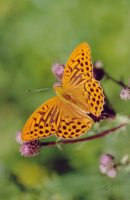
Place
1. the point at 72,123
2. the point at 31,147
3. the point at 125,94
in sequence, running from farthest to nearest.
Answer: the point at 31,147 < the point at 125,94 < the point at 72,123

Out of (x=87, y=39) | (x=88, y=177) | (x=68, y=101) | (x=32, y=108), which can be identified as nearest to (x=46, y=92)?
(x=32, y=108)

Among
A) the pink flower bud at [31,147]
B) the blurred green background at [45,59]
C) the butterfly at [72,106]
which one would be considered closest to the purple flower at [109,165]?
the pink flower bud at [31,147]

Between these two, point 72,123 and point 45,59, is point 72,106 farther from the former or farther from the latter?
point 45,59

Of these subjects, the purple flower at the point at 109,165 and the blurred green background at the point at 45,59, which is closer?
the purple flower at the point at 109,165

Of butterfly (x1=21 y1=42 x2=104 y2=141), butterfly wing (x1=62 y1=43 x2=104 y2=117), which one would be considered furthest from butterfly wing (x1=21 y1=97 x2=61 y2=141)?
butterfly wing (x1=62 y1=43 x2=104 y2=117)

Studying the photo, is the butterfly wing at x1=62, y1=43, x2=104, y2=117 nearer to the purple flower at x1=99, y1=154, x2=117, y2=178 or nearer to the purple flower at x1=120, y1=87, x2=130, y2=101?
the purple flower at x1=120, y1=87, x2=130, y2=101

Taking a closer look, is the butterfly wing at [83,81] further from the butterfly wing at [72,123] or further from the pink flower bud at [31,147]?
the pink flower bud at [31,147]

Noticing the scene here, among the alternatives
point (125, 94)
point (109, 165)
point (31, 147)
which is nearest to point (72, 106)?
point (125, 94)
